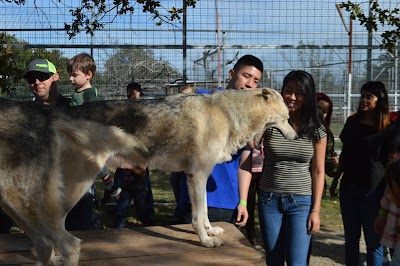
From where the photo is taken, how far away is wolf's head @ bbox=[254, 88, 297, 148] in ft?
13.1

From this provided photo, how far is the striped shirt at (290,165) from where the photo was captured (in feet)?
12.7

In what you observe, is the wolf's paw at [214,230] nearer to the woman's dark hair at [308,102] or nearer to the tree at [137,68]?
the woman's dark hair at [308,102]

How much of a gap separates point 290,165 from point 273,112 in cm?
46

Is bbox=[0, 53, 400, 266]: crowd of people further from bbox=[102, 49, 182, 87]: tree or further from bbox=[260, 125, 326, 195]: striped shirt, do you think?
bbox=[102, 49, 182, 87]: tree

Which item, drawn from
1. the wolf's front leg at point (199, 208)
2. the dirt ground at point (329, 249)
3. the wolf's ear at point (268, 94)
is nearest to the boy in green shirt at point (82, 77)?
the wolf's front leg at point (199, 208)

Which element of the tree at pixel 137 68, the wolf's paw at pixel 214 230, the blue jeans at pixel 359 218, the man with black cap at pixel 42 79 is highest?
the tree at pixel 137 68

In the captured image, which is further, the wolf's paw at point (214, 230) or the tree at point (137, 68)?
the tree at point (137, 68)

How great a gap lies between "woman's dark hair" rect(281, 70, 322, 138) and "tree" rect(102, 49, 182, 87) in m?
4.40

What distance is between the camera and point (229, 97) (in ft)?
12.9

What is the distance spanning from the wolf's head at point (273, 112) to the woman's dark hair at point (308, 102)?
154 millimetres

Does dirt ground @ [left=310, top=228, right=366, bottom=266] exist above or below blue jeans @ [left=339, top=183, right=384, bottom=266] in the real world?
below

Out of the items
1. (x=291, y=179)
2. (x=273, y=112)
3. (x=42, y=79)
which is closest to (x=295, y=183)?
(x=291, y=179)

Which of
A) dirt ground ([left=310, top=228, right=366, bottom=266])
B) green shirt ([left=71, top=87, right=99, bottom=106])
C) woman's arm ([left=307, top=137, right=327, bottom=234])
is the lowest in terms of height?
dirt ground ([left=310, top=228, right=366, bottom=266])

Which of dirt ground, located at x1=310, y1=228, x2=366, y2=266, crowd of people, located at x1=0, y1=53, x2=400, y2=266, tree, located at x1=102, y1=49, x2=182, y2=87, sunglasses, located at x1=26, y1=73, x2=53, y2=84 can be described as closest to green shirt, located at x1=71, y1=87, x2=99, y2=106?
crowd of people, located at x1=0, y1=53, x2=400, y2=266
